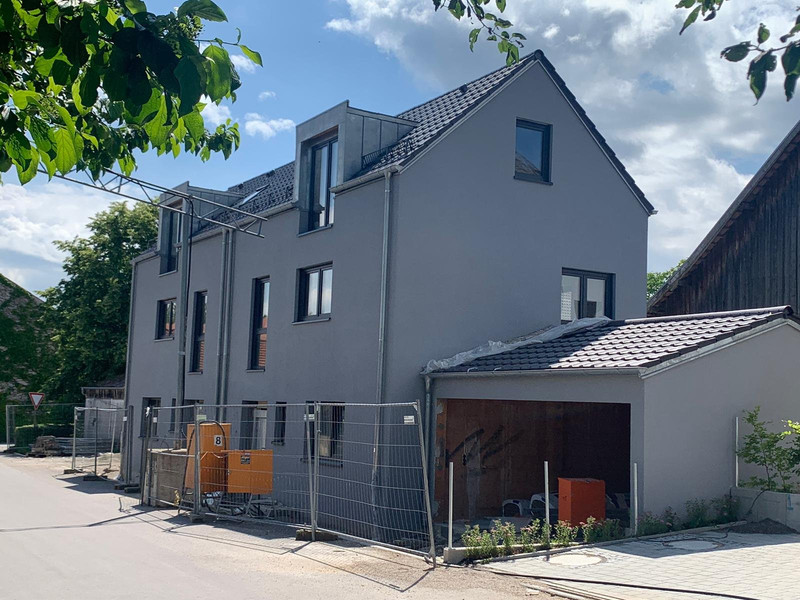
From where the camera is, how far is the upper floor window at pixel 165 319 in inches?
1046

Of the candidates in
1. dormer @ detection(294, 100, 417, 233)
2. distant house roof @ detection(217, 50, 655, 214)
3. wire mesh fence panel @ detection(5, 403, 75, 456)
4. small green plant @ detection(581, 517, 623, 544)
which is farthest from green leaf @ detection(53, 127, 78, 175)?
wire mesh fence panel @ detection(5, 403, 75, 456)

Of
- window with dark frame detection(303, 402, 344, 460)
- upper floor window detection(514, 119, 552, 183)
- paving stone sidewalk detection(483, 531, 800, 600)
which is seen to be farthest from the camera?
upper floor window detection(514, 119, 552, 183)

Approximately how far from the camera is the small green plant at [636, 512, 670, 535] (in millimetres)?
11586

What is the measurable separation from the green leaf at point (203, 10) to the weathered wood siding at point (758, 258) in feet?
57.1

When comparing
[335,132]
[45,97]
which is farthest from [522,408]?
[45,97]

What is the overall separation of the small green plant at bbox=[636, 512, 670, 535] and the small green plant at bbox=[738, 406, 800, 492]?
1657 mm

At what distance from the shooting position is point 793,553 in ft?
33.3

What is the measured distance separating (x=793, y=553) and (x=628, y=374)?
3.16 m

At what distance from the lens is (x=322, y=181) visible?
62.8 ft

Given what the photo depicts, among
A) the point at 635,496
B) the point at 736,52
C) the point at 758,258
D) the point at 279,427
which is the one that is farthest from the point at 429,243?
the point at 736,52

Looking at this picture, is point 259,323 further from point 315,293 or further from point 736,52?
point 736,52

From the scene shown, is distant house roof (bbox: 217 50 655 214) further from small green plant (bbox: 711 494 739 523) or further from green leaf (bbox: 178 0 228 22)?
green leaf (bbox: 178 0 228 22)

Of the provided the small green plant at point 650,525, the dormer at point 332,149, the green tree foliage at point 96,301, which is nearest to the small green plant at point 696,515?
the small green plant at point 650,525

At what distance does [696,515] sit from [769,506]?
101cm
